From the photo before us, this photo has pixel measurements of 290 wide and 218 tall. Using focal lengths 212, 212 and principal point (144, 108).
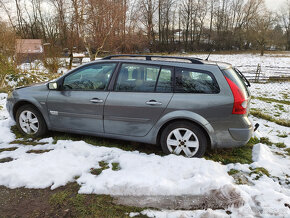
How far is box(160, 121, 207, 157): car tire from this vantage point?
319cm

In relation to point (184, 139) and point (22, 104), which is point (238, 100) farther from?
point (22, 104)

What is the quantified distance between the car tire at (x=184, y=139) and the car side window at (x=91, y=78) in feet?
4.37

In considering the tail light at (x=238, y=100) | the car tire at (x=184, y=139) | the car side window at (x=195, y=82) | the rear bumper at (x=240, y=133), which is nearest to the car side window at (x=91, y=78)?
the car side window at (x=195, y=82)

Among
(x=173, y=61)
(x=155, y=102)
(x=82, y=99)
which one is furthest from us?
(x=82, y=99)

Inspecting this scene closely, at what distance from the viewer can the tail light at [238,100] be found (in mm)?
2994

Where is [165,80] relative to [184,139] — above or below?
above

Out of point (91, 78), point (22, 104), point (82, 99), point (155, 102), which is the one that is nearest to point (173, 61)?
point (155, 102)

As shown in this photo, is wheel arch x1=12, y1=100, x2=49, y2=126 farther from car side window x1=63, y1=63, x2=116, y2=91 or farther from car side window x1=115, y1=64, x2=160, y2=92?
car side window x1=115, y1=64, x2=160, y2=92

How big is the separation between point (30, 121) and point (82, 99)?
1315 mm

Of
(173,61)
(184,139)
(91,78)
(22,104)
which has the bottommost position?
(184,139)

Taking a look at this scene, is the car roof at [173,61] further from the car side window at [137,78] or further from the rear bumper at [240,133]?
the rear bumper at [240,133]

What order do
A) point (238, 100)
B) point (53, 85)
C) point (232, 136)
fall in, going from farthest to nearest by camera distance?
point (53, 85)
point (232, 136)
point (238, 100)

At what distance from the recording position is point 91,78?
3715 millimetres

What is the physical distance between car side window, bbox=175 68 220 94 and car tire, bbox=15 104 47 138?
2.67 metres
